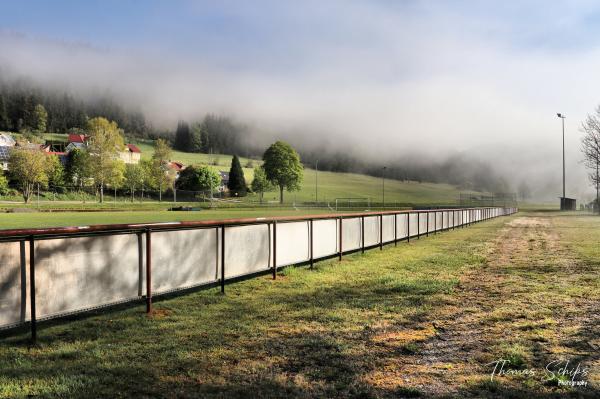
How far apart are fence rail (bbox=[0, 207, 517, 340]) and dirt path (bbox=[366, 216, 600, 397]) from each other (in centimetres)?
379

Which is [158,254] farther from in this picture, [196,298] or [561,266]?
[561,266]

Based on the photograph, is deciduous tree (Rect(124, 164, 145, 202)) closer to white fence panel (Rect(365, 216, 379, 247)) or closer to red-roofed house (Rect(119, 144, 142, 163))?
red-roofed house (Rect(119, 144, 142, 163))

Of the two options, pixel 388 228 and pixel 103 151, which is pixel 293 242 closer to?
pixel 388 228

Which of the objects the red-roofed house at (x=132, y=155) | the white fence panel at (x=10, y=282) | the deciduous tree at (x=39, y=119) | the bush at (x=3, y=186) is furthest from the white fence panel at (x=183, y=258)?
the deciduous tree at (x=39, y=119)

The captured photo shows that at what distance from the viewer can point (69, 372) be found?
4527 millimetres

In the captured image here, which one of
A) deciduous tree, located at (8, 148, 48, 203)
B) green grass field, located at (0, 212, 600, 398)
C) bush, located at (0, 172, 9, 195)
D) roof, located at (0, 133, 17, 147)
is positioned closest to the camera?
green grass field, located at (0, 212, 600, 398)

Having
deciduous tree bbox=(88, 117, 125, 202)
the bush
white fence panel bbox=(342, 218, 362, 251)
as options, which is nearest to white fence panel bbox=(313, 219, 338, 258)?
white fence panel bbox=(342, 218, 362, 251)

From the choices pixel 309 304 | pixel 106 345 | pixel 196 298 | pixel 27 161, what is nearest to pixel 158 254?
pixel 196 298

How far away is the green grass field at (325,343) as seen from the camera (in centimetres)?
415

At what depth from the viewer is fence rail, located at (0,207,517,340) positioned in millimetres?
5469

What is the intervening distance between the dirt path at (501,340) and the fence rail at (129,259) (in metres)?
3.79

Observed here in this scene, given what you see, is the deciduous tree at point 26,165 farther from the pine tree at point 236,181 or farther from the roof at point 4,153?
the pine tree at point 236,181

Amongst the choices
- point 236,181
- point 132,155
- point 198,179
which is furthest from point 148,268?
point 132,155

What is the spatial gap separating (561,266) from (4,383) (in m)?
12.8
